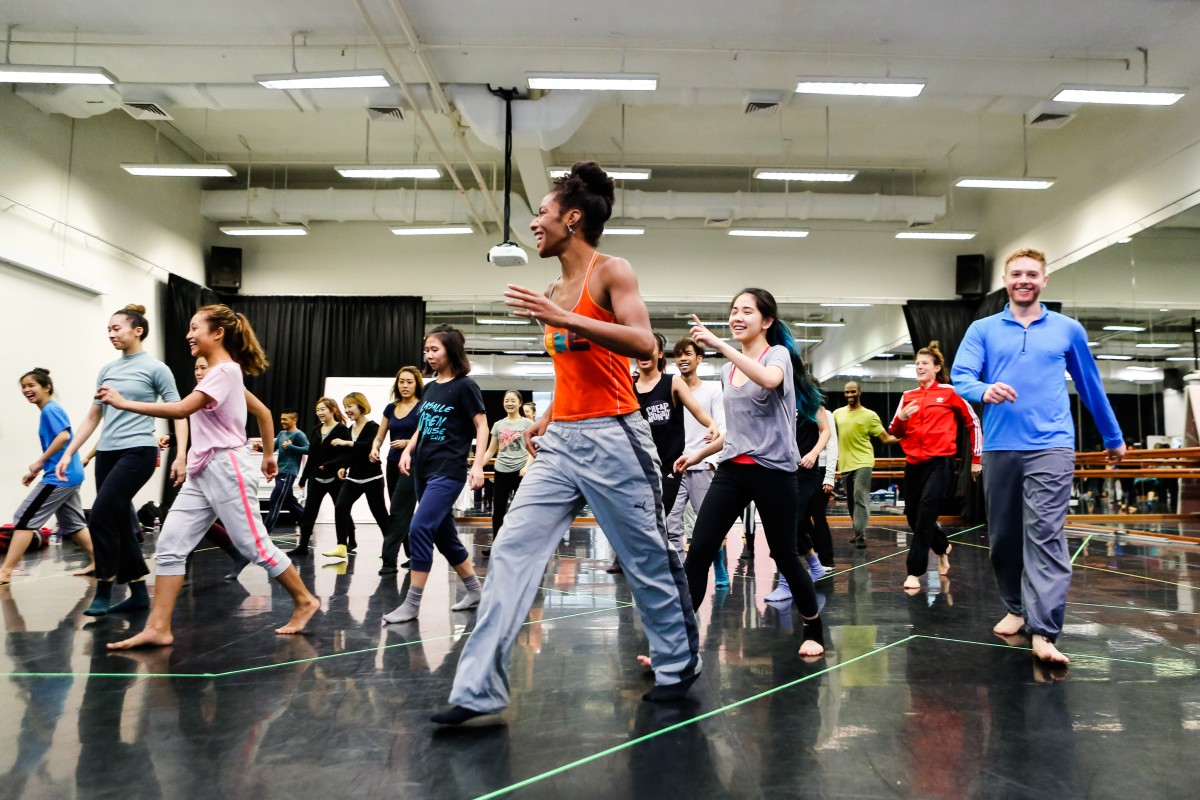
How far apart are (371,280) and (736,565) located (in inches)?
381

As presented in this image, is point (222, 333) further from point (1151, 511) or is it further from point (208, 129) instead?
point (1151, 511)

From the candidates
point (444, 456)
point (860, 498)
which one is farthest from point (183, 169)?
point (860, 498)

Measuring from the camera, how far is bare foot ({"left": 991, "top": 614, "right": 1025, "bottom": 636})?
362cm

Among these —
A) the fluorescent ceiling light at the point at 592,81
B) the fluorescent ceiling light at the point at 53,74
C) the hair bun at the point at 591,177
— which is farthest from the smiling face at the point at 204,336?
the fluorescent ceiling light at the point at 53,74

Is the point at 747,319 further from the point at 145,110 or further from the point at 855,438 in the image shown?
the point at 145,110

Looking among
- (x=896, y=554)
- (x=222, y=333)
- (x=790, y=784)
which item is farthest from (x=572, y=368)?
(x=896, y=554)

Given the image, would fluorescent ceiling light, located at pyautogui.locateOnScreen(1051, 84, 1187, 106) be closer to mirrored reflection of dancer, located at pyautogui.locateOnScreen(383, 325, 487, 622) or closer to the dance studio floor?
the dance studio floor

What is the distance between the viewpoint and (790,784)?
1.92 metres

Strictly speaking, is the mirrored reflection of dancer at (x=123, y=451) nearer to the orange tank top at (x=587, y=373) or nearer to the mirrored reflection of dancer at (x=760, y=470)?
the orange tank top at (x=587, y=373)

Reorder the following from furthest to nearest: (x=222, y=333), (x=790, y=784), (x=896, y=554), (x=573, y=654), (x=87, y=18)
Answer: (x=87, y=18) < (x=896, y=554) < (x=222, y=333) < (x=573, y=654) < (x=790, y=784)

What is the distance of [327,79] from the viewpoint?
7.96 metres

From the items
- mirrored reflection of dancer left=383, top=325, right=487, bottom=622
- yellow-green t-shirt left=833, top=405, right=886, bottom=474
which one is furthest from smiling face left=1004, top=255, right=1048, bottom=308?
yellow-green t-shirt left=833, top=405, right=886, bottom=474

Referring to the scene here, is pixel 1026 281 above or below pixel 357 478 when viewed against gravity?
above

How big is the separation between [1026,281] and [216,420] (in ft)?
11.0
